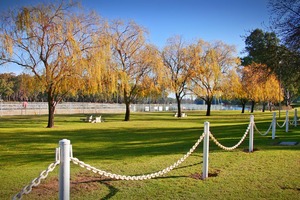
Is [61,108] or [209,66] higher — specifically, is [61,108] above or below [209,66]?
below

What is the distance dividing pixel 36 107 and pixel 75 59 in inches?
1330

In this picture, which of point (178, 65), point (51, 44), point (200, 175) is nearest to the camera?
point (200, 175)

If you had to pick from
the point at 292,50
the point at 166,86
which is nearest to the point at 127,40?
the point at 166,86

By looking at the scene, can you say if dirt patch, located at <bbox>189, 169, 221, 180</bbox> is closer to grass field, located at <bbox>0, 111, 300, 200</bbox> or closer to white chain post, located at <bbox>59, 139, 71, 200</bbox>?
grass field, located at <bbox>0, 111, 300, 200</bbox>

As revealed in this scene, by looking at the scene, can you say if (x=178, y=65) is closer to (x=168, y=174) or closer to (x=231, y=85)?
(x=231, y=85)

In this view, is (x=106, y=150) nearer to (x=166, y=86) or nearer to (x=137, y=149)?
(x=137, y=149)

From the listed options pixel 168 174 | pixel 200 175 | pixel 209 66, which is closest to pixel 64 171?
pixel 168 174

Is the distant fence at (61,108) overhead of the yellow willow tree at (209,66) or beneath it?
beneath

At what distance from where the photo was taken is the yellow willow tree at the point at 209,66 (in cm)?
4275

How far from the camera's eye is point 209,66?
43.4 meters

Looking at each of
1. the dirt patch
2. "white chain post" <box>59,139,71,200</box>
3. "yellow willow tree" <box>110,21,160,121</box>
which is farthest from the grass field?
"yellow willow tree" <box>110,21,160,121</box>

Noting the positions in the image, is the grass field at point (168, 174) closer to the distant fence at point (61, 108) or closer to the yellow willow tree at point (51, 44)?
the yellow willow tree at point (51, 44)

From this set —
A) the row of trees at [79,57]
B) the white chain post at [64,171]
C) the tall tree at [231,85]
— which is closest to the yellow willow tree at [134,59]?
the row of trees at [79,57]

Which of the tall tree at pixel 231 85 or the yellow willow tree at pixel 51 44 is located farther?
the tall tree at pixel 231 85
